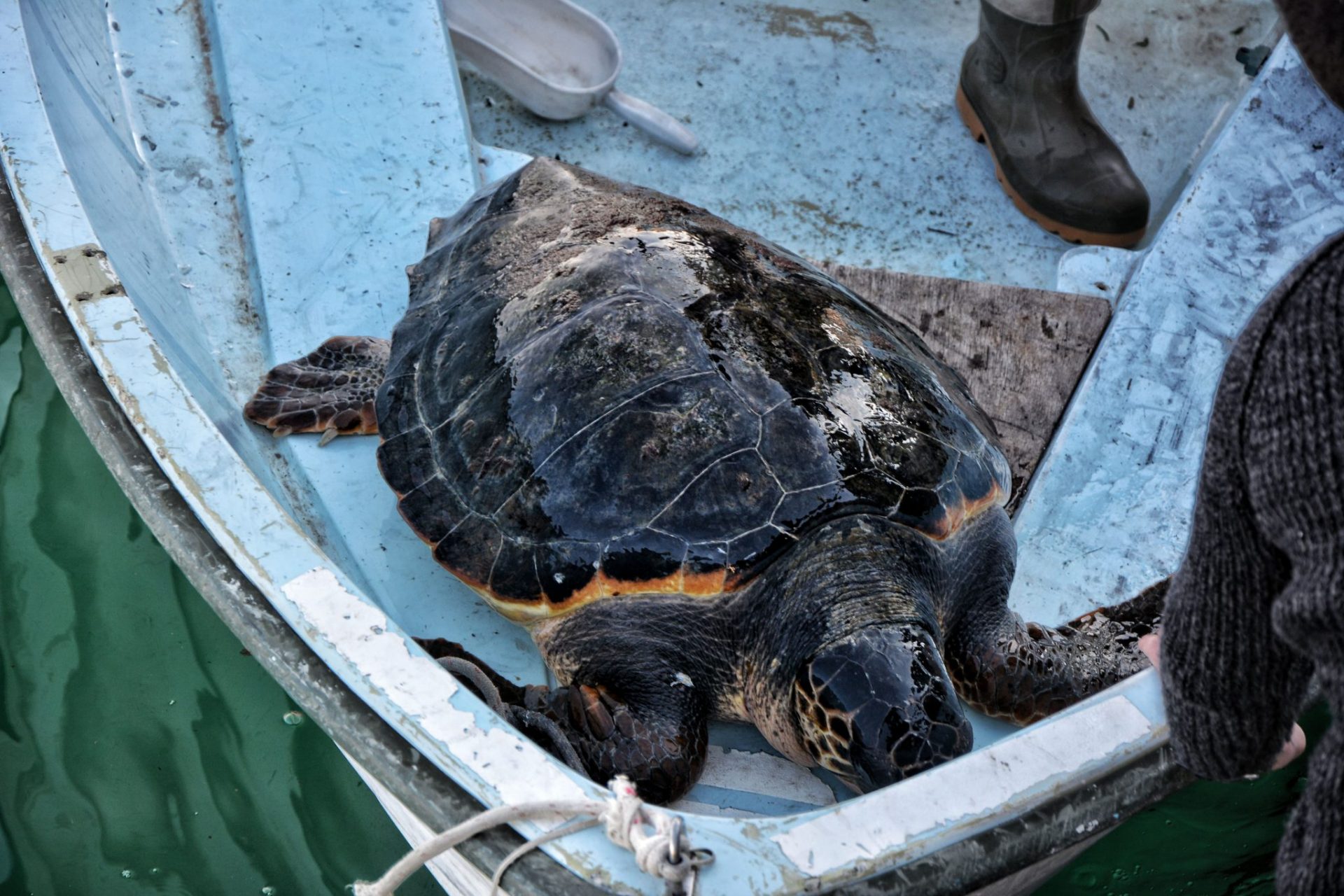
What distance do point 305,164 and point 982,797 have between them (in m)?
2.77

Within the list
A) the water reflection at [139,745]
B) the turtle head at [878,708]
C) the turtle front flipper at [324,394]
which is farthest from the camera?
the turtle front flipper at [324,394]

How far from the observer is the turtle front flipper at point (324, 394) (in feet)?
8.85

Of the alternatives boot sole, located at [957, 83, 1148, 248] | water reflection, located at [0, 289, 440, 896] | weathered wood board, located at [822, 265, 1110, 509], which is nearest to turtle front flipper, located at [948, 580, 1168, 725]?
weathered wood board, located at [822, 265, 1110, 509]

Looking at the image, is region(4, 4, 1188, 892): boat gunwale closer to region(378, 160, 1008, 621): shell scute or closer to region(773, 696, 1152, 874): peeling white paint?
region(773, 696, 1152, 874): peeling white paint

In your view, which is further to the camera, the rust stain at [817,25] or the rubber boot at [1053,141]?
the rust stain at [817,25]

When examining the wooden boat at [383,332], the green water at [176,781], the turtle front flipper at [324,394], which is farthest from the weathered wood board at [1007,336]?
the turtle front flipper at [324,394]

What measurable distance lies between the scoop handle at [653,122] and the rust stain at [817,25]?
34.8 inches

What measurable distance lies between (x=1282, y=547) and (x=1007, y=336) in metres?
2.08

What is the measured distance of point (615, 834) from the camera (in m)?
1.47

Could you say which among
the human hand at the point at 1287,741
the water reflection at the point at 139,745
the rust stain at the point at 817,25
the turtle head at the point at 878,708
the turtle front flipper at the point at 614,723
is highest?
the human hand at the point at 1287,741

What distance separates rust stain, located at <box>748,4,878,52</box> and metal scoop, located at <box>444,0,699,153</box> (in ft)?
2.94

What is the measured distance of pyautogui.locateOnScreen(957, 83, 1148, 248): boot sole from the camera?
3.82 meters

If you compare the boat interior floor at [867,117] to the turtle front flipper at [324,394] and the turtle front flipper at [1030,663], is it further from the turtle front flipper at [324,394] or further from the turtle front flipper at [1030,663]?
the turtle front flipper at [1030,663]

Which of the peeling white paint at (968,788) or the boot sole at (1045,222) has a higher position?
the peeling white paint at (968,788)
